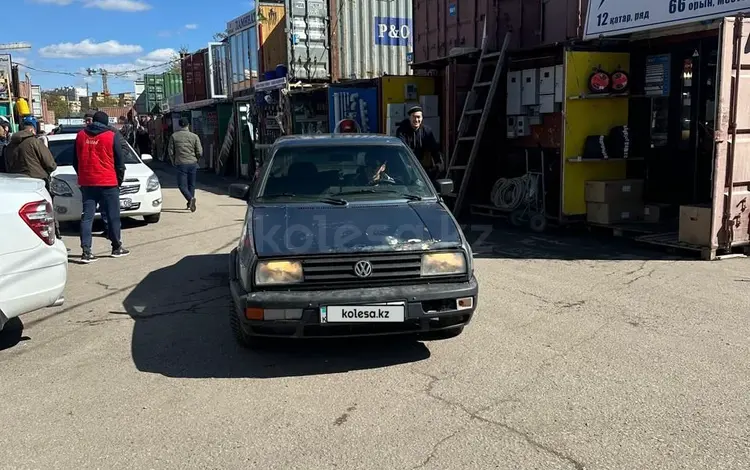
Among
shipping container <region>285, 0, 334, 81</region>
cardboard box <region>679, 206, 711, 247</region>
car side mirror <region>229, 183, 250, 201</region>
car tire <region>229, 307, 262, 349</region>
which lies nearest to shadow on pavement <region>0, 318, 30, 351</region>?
car tire <region>229, 307, 262, 349</region>

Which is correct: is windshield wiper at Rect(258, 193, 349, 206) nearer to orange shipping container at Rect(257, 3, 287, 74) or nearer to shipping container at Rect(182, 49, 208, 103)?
orange shipping container at Rect(257, 3, 287, 74)

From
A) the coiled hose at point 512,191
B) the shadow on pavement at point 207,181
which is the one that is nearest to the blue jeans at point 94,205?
the coiled hose at point 512,191

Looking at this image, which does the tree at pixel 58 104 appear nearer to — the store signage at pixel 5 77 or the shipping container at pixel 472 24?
the store signage at pixel 5 77

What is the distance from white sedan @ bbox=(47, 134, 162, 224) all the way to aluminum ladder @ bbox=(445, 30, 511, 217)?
5063 millimetres

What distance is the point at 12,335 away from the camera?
218 inches

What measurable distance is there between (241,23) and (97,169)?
1428 cm

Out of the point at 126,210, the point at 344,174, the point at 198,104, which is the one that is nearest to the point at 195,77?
the point at 198,104

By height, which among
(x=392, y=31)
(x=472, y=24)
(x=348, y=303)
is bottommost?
(x=348, y=303)

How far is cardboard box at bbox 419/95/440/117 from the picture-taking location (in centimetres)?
1302

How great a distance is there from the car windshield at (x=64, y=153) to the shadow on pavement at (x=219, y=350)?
6126mm

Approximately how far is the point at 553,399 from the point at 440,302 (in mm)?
911

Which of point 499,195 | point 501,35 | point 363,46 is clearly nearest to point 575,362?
point 499,195

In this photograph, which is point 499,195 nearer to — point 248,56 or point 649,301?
point 649,301

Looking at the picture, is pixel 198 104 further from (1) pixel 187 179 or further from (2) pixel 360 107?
(2) pixel 360 107
